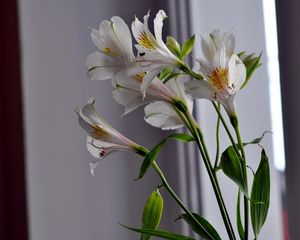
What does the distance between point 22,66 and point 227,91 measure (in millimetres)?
659

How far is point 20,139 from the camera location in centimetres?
121

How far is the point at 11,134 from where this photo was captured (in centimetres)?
125

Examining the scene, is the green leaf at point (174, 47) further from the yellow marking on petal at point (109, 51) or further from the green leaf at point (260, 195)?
the green leaf at point (260, 195)

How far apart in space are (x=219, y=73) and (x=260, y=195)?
19 cm

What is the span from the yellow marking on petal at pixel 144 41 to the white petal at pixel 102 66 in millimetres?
46

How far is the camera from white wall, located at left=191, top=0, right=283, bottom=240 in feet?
3.55

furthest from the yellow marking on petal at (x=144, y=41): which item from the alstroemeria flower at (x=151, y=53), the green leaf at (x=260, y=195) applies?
the green leaf at (x=260, y=195)

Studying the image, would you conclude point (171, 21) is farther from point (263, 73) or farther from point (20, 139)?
point (20, 139)

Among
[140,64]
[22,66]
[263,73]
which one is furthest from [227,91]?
[22,66]

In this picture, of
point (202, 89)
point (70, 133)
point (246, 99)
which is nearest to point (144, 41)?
point (202, 89)

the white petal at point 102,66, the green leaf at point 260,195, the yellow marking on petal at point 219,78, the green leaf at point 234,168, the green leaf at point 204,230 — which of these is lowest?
the green leaf at point 204,230

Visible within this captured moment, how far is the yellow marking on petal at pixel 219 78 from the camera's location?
701 millimetres

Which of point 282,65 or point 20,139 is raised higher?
point 282,65

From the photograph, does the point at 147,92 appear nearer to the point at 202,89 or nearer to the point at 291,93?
the point at 202,89
